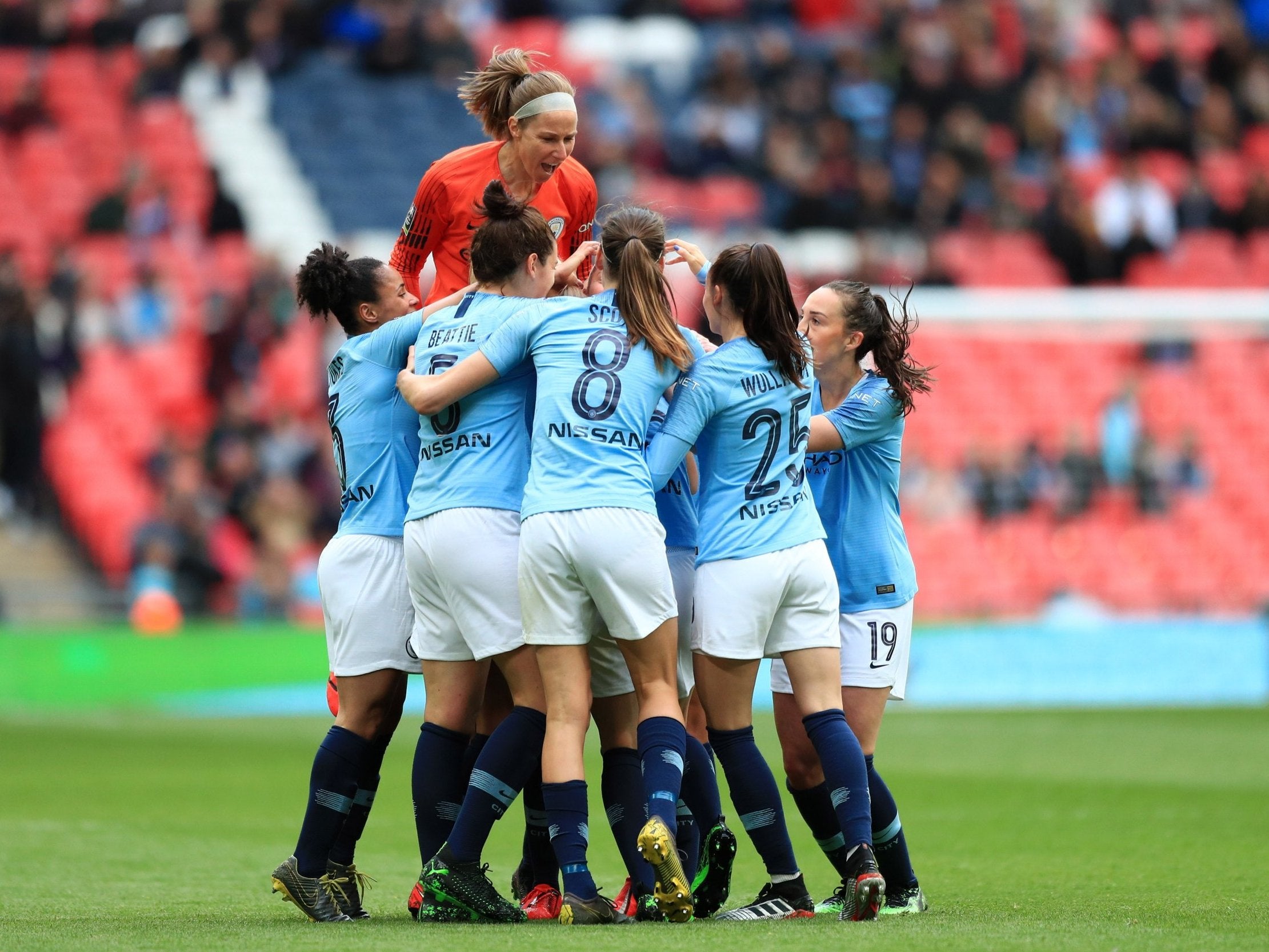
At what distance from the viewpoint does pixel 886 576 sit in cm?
604

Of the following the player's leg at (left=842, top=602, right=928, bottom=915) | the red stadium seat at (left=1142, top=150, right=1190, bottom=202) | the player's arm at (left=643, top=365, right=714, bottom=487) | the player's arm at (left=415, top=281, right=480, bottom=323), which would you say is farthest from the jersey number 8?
the red stadium seat at (left=1142, top=150, right=1190, bottom=202)

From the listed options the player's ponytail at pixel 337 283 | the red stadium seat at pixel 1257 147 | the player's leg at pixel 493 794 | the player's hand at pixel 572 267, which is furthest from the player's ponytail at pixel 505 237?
the red stadium seat at pixel 1257 147

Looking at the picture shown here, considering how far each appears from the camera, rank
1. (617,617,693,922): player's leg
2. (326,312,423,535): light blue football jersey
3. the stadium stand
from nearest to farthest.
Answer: (617,617,693,922): player's leg, (326,312,423,535): light blue football jersey, the stadium stand

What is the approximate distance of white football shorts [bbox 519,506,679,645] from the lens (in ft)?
17.8

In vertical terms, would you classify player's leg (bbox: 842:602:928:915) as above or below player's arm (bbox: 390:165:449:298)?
below

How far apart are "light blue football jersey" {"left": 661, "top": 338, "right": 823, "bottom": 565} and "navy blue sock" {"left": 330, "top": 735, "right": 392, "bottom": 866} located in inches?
49.1

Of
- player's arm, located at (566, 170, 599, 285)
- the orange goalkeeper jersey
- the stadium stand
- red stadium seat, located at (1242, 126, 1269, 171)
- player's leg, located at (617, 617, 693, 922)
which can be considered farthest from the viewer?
red stadium seat, located at (1242, 126, 1269, 171)

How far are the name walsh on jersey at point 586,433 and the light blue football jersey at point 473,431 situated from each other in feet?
0.78

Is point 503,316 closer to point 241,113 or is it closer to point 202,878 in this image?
point 202,878

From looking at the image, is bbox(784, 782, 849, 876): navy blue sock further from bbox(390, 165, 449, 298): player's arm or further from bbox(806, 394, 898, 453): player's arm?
bbox(390, 165, 449, 298): player's arm

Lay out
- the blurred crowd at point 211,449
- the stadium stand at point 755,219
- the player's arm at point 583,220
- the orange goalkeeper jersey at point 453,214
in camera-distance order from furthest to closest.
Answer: the stadium stand at point 755,219
the blurred crowd at point 211,449
the player's arm at point 583,220
the orange goalkeeper jersey at point 453,214

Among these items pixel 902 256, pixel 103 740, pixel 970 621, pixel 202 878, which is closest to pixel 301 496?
pixel 103 740

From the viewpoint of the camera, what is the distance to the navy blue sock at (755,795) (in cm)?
560

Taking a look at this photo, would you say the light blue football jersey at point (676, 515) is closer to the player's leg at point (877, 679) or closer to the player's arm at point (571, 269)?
the player's leg at point (877, 679)
